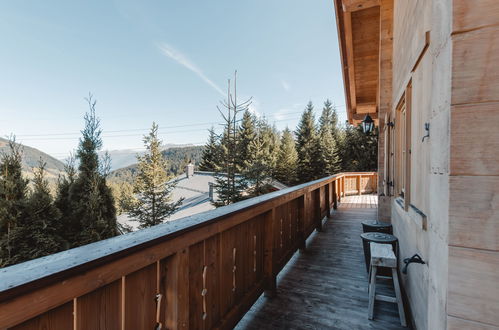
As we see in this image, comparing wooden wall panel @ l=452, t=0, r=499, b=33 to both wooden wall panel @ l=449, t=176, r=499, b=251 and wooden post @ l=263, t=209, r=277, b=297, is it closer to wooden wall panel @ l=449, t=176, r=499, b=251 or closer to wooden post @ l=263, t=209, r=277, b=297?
wooden wall panel @ l=449, t=176, r=499, b=251

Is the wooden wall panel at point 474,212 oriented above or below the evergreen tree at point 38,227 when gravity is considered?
above

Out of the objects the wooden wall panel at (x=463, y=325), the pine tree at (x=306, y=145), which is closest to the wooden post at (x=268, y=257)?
the wooden wall panel at (x=463, y=325)

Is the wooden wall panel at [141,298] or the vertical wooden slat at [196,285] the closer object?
the wooden wall panel at [141,298]

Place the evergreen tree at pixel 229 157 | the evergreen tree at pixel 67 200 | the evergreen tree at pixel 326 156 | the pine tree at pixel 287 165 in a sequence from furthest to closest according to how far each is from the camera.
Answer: the pine tree at pixel 287 165, the evergreen tree at pixel 326 156, the evergreen tree at pixel 229 157, the evergreen tree at pixel 67 200

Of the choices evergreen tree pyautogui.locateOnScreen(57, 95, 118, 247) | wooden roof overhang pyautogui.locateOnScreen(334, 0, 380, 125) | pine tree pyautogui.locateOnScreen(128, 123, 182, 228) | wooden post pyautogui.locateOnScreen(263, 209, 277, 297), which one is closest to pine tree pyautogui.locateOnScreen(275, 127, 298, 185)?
pine tree pyautogui.locateOnScreen(128, 123, 182, 228)

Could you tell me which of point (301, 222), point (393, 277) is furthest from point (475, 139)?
point (301, 222)

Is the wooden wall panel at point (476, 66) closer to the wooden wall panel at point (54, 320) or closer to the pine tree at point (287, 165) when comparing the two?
the wooden wall panel at point (54, 320)

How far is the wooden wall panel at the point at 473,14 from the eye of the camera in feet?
2.66

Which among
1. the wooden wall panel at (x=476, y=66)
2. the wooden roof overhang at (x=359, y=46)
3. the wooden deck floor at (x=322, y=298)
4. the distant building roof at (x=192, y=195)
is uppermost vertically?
the wooden roof overhang at (x=359, y=46)

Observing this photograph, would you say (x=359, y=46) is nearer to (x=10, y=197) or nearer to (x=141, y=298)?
(x=141, y=298)

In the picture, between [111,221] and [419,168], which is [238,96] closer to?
[111,221]

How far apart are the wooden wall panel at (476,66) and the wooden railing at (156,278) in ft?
4.25

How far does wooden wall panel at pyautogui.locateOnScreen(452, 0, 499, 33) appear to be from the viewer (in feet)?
2.66

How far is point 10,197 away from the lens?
685cm
